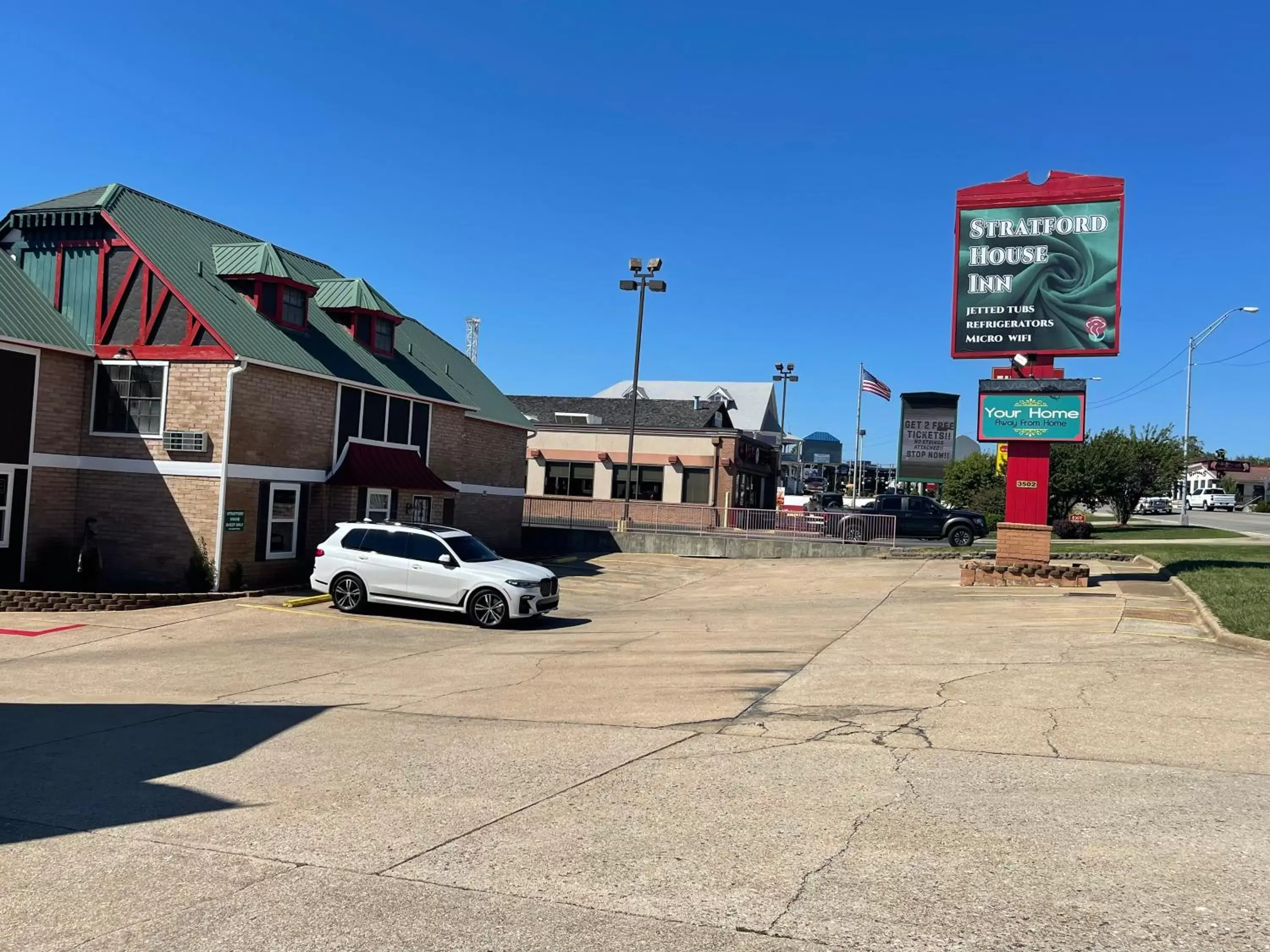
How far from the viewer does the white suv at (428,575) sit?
17750 millimetres

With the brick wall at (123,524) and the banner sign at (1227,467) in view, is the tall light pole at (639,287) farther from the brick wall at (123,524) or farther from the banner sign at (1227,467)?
the banner sign at (1227,467)

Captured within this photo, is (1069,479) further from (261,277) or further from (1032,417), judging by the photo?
(261,277)

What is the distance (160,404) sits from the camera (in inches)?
813

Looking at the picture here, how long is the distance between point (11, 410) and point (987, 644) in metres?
18.4

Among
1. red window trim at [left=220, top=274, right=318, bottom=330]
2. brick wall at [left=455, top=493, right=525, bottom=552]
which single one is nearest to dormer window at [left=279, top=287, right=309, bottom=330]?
red window trim at [left=220, top=274, right=318, bottom=330]

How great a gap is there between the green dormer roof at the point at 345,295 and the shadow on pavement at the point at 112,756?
54.6 feet

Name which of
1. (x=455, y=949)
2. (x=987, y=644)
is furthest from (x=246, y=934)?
(x=987, y=644)

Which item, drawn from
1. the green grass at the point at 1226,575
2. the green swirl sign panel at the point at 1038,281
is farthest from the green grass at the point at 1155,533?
the green swirl sign panel at the point at 1038,281

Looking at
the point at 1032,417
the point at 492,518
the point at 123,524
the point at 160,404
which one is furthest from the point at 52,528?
the point at 1032,417

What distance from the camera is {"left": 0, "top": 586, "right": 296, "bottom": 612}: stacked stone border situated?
723 inches

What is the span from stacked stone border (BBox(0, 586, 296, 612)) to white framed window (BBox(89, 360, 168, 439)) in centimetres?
347

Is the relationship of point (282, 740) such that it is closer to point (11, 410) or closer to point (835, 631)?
point (835, 631)

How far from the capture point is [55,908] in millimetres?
5023

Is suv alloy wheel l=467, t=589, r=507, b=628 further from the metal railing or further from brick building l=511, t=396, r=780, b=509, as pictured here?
brick building l=511, t=396, r=780, b=509
